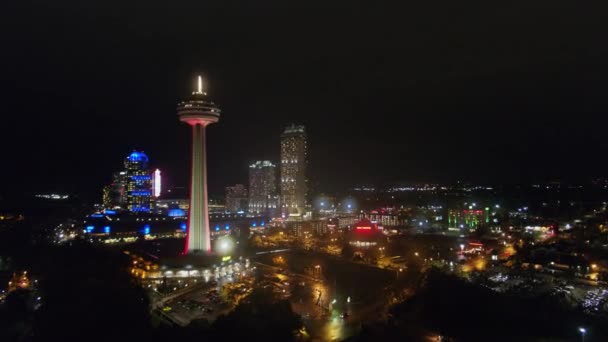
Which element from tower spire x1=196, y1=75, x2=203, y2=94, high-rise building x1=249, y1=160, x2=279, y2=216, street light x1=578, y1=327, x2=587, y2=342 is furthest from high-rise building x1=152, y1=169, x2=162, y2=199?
street light x1=578, y1=327, x2=587, y2=342

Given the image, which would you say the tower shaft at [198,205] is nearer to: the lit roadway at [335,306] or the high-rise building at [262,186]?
the lit roadway at [335,306]

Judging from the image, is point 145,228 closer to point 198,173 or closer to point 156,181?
point 198,173

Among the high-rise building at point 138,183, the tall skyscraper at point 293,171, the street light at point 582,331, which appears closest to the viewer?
the street light at point 582,331

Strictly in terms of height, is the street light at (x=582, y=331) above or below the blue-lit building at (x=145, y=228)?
below

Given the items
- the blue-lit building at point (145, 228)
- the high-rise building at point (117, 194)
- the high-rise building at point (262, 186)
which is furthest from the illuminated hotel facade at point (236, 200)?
the blue-lit building at point (145, 228)

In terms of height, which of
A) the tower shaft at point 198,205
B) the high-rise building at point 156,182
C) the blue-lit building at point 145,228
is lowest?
the blue-lit building at point 145,228

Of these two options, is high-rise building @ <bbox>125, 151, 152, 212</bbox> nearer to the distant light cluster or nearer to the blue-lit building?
the distant light cluster
